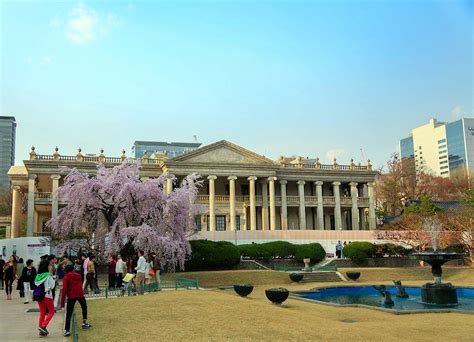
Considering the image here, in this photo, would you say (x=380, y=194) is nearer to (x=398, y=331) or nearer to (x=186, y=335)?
(x=398, y=331)

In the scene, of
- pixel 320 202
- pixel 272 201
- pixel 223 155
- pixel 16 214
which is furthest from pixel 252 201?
pixel 16 214

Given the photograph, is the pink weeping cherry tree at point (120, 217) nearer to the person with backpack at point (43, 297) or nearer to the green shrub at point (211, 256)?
the green shrub at point (211, 256)

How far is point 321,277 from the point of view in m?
34.5

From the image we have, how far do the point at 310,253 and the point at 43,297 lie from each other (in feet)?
104

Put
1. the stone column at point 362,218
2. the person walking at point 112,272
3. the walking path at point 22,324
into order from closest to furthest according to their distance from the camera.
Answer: the walking path at point 22,324
the person walking at point 112,272
the stone column at point 362,218

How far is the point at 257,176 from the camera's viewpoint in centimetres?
5775

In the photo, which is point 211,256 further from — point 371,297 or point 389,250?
point 389,250

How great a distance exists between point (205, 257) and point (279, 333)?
2307cm

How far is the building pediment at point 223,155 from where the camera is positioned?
55594mm

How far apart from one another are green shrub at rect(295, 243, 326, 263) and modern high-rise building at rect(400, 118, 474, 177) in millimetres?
106962

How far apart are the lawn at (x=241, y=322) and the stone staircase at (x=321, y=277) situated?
12868 mm

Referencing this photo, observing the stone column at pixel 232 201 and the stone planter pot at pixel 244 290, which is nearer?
the stone planter pot at pixel 244 290

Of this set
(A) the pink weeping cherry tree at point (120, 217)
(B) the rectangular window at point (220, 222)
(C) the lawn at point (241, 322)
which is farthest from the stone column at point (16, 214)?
(C) the lawn at point (241, 322)

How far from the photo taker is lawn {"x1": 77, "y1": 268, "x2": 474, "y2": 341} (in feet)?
39.6
